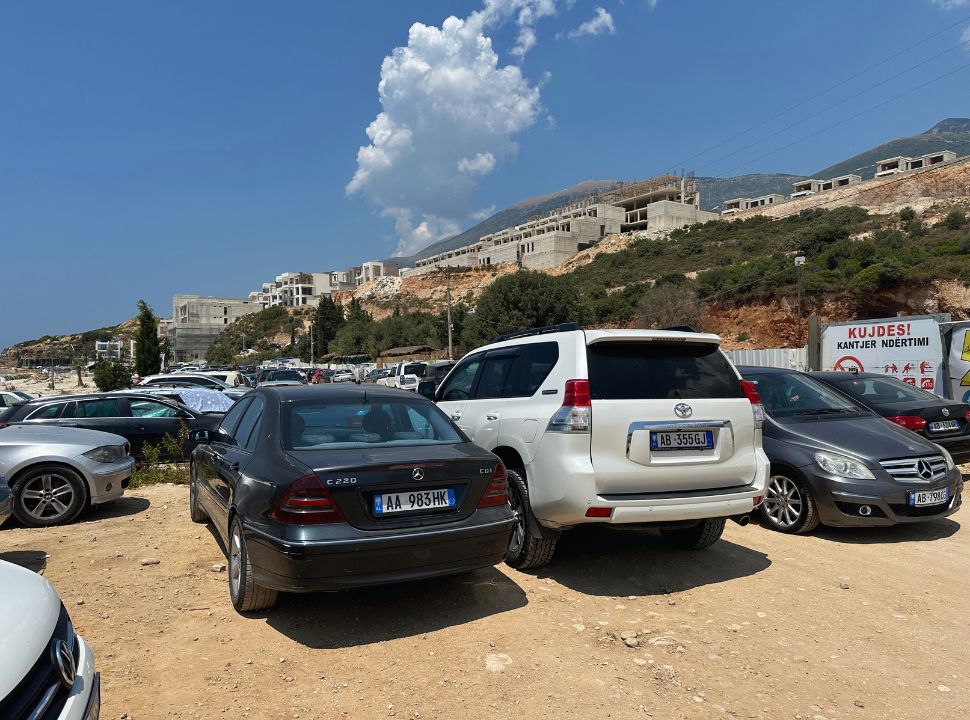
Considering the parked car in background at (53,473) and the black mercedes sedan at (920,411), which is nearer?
the parked car in background at (53,473)

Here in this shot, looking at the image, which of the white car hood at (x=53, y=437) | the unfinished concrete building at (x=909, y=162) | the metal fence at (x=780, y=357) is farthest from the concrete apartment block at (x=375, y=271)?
the white car hood at (x=53, y=437)

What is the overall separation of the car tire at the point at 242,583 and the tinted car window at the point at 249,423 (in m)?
0.63

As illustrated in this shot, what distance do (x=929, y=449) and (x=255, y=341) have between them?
129361 mm

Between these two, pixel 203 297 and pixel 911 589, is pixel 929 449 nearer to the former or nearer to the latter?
pixel 911 589

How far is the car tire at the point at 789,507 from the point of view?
6.14 m

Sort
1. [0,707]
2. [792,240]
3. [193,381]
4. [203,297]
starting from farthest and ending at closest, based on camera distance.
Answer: [203,297] < [792,240] < [193,381] < [0,707]

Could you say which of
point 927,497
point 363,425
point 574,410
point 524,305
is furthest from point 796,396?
point 524,305

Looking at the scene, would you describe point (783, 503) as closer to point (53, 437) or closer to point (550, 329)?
point (550, 329)

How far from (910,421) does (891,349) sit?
16.0 ft

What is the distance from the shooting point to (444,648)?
3.68 metres

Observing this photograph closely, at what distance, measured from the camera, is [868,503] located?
5.84m

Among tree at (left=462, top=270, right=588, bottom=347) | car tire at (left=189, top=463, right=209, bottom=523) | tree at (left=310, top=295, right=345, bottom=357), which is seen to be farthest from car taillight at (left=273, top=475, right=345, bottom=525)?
tree at (left=310, top=295, right=345, bottom=357)

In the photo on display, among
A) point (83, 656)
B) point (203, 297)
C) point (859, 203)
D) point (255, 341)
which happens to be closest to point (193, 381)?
point (83, 656)

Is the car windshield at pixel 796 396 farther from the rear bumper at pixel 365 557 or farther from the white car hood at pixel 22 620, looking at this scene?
the white car hood at pixel 22 620
